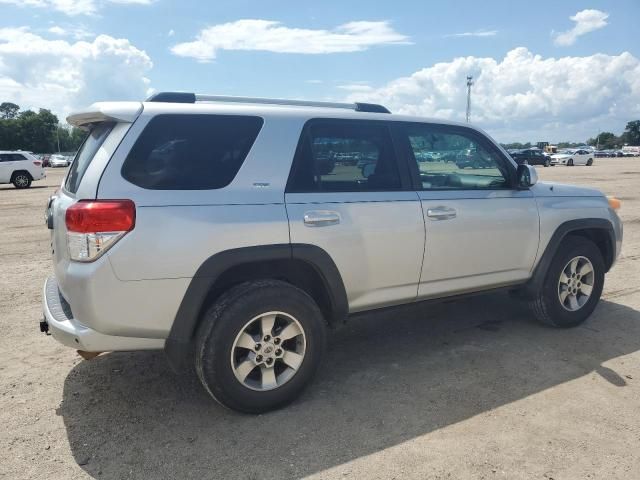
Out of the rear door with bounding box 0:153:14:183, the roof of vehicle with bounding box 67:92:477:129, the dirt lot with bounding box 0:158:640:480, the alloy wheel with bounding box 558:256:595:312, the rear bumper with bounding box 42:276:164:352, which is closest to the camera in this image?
the dirt lot with bounding box 0:158:640:480

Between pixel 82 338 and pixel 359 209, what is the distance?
1826 millimetres

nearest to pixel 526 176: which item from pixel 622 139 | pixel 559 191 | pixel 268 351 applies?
pixel 559 191

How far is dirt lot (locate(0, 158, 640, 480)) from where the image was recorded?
9.02 ft

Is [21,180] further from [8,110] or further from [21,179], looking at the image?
[8,110]

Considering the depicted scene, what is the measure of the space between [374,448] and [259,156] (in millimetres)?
1818

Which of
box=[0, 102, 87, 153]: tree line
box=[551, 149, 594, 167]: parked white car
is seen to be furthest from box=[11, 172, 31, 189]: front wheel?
box=[0, 102, 87, 153]: tree line

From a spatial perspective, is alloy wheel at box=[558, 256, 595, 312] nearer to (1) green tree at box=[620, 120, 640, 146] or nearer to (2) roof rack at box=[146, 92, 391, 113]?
(2) roof rack at box=[146, 92, 391, 113]

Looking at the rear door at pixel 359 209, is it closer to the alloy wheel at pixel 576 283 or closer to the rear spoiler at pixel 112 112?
the rear spoiler at pixel 112 112

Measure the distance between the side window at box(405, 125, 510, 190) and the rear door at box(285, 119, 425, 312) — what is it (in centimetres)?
24

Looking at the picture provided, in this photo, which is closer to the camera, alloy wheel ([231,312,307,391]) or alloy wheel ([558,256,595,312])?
alloy wheel ([231,312,307,391])

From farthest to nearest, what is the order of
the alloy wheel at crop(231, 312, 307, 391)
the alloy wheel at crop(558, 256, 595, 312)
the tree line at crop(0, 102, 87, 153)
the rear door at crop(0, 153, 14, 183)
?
1. the tree line at crop(0, 102, 87, 153)
2. the rear door at crop(0, 153, 14, 183)
3. the alloy wheel at crop(558, 256, 595, 312)
4. the alloy wheel at crop(231, 312, 307, 391)

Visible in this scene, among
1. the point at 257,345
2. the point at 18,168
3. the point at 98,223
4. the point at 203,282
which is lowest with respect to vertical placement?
the point at 257,345

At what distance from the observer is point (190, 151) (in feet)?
10.00

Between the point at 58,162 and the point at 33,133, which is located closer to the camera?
the point at 58,162
